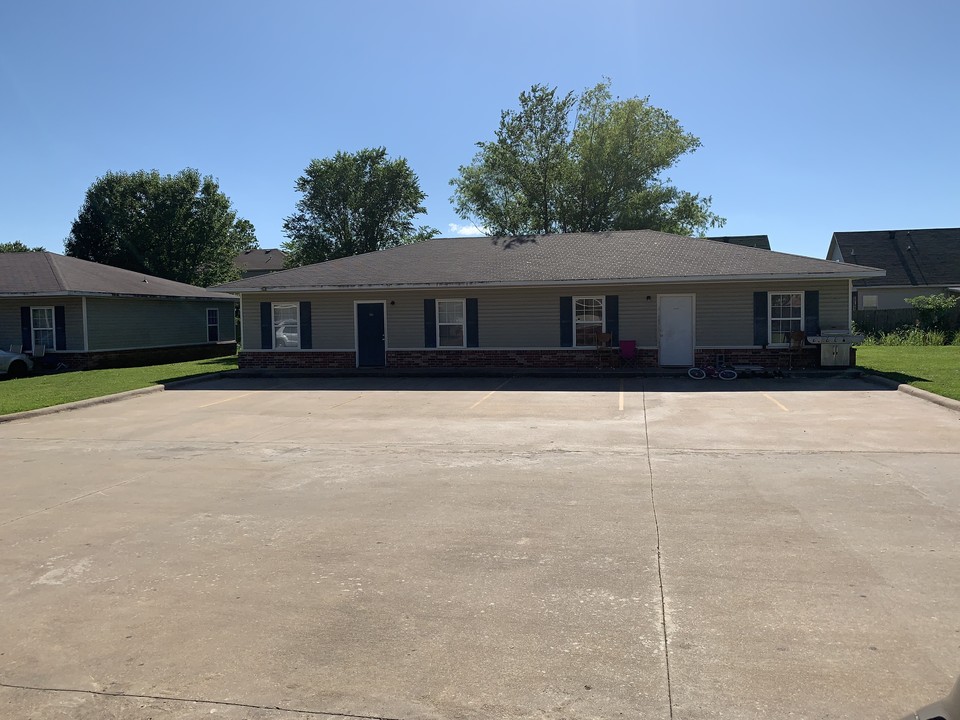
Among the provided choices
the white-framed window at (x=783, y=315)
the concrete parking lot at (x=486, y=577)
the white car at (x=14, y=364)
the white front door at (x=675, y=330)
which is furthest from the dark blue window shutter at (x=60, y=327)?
the white-framed window at (x=783, y=315)

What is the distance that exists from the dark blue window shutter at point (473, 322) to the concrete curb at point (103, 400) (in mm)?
7497

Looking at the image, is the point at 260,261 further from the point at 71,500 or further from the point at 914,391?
the point at 71,500

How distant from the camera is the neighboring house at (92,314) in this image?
24.5 meters

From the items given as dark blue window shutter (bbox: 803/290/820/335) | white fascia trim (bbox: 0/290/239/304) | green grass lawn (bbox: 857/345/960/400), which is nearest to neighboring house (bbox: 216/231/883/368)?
dark blue window shutter (bbox: 803/290/820/335)

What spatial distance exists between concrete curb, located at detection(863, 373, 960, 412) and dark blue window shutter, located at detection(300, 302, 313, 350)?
50.3ft

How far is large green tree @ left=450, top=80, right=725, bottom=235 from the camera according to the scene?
132ft

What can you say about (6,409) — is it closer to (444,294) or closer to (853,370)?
(444,294)

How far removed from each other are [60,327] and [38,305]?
1166 millimetres

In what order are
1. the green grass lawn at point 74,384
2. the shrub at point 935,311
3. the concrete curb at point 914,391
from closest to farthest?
the concrete curb at point 914,391 → the green grass lawn at point 74,384 → the shrub at point 935,311

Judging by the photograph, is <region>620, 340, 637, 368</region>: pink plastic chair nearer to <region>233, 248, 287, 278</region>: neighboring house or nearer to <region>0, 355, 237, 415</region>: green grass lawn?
<region>0, 355, 237, 415</region>: green grass lawn

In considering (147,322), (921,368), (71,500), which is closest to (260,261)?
(147,322)

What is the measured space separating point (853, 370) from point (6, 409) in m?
19.3

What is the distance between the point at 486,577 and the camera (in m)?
5.02

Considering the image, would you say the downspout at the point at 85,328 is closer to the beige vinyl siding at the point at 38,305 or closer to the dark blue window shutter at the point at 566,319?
the beige vinyl siding at the point at 38,305
